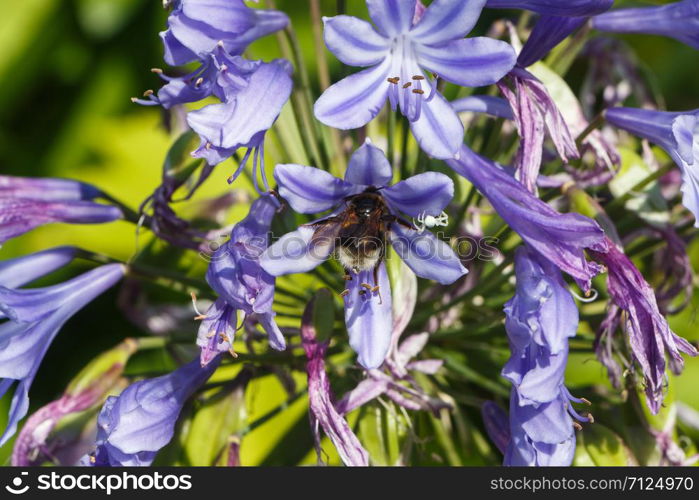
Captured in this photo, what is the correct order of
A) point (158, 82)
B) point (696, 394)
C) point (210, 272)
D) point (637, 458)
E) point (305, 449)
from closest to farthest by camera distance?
point (210, 272), point (637, 458), point (305, 449), point (696, 394), point (158, 82)

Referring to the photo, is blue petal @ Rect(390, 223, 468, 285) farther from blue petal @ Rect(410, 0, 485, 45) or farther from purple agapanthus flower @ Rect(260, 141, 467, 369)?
blue petal @ Rect(410, 0, 485, 45)

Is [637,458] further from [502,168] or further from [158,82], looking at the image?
[158,82]

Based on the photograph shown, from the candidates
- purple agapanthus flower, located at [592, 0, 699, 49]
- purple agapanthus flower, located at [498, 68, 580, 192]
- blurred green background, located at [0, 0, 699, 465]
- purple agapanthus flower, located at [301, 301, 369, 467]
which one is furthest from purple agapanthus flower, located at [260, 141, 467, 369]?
blurred green background, located at [0, 0, 699, 465]

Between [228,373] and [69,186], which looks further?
[228,373]

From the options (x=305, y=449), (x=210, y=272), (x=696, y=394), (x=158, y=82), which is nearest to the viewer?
(x=210, y=272)

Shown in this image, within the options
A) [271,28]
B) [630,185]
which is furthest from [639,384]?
[271,28]

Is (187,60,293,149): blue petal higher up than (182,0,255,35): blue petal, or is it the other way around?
(182,0,255,35): blue petal
